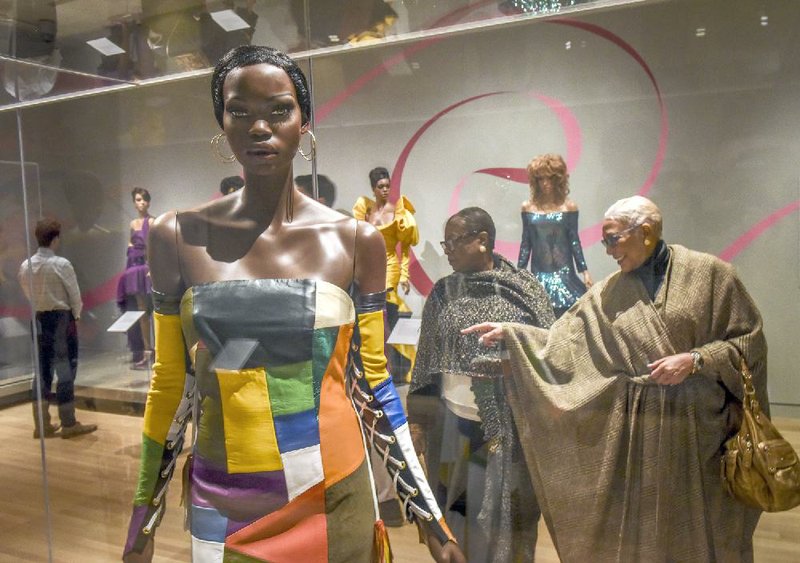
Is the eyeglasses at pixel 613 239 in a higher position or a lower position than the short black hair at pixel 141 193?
lower

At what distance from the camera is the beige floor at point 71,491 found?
84.1 inches

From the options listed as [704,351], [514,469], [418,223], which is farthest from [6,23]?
[704,351]

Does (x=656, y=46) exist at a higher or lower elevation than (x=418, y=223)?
higher

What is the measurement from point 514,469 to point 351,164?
1.04m

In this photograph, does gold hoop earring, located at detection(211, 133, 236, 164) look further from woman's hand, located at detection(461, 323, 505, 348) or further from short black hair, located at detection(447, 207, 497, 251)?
woman's hand, located at detection(461, 323, 505, 348)

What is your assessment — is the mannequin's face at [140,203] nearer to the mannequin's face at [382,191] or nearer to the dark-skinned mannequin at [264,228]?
the dark-skinned mannequin at [264,228]

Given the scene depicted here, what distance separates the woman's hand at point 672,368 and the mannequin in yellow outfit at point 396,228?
0.69 meters

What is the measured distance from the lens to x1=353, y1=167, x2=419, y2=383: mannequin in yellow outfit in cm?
194

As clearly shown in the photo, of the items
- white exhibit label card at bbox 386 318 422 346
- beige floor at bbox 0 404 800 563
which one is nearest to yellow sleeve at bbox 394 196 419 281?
white exhibit label card at bbox 386 318 422 346

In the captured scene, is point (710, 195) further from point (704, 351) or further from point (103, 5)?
point (103, 5)

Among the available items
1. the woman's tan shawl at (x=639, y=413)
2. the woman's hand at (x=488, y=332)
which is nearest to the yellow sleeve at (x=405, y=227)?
the woman's hand at (x=488, y=332)

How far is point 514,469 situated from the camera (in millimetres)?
2051

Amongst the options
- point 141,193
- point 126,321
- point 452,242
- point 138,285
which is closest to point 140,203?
point 141,193

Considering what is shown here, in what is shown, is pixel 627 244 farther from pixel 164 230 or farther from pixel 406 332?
pixel 164 230
